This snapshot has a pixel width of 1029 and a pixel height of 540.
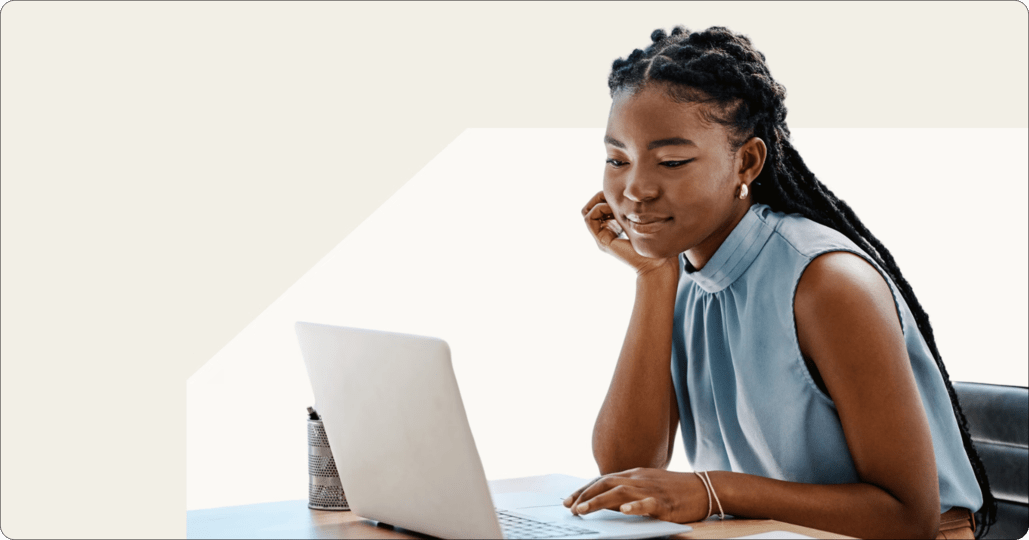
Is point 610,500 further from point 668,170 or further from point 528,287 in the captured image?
point 528,287

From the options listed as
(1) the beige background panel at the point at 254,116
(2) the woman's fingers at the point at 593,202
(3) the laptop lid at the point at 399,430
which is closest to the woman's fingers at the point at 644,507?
(3) the laptop lid at the point at 399,430

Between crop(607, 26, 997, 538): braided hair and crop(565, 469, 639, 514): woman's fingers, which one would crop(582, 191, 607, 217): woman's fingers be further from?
crop(565, 469, 639, 514): woman's fingers

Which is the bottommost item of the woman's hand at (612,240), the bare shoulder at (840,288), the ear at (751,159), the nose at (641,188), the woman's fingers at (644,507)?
the woman's fingers at (644,507)

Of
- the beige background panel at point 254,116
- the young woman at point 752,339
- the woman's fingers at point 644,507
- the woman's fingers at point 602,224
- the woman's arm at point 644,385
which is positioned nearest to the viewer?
the woman's fingers at point 644,507

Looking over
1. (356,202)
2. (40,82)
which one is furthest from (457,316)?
(40,82)

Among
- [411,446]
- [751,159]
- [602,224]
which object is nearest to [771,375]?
[751,159]

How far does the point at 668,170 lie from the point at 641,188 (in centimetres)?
4

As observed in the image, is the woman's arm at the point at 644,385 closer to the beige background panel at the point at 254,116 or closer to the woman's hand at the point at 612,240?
the woman's hand at the point at 612,240

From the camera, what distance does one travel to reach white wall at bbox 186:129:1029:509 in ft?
13.0

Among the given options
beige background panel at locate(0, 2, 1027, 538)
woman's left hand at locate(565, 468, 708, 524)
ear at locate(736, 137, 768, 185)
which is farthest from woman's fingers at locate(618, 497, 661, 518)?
beige background panel at locate(0, 2, 1027, 538)

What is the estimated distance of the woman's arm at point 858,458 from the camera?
41.7 inches

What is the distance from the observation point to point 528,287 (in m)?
4.55

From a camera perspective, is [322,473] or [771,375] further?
[771,375]

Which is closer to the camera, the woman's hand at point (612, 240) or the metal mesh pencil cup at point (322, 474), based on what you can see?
the metal mesh pencil cup at point (322, 474)
